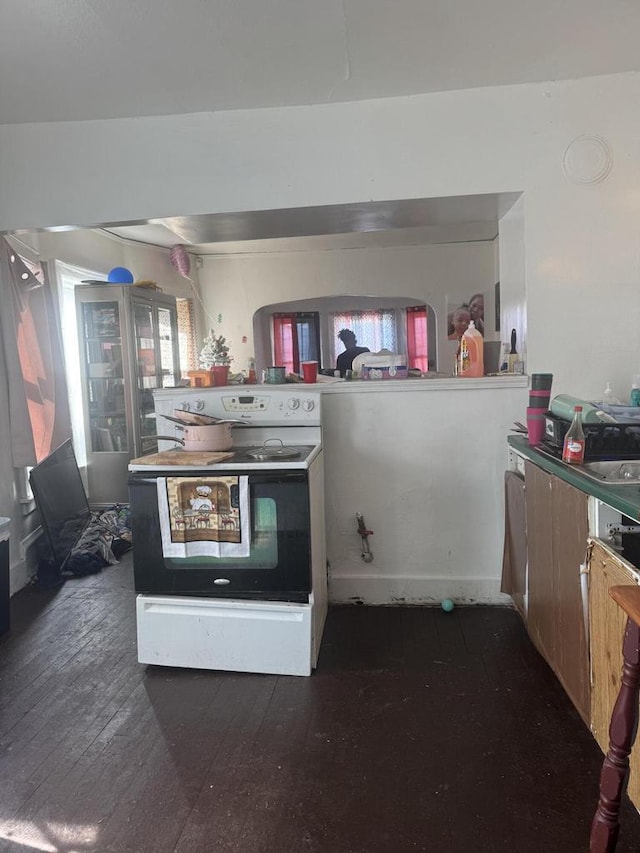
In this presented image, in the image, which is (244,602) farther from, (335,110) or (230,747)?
(335,110)

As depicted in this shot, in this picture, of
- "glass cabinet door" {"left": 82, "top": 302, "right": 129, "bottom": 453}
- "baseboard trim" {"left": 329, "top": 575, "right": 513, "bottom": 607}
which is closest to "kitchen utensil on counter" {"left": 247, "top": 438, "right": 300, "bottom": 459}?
"baseboard trim" {"left": 329, "top": 575, "right": 513, "bottom": 607}

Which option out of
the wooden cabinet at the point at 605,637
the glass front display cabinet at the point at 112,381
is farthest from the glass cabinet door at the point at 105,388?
the wooden cabinet at the point at 605,637

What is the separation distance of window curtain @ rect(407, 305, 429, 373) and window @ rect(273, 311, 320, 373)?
1100mm

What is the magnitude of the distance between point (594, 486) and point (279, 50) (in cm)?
189

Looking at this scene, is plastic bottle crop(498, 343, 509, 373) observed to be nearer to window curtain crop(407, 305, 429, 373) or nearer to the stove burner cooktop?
the stove burner cooktop

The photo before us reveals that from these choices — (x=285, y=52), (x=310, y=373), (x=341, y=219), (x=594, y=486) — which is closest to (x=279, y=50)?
(x=285, y=52)

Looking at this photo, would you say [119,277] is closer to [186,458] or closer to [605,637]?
[186,458]

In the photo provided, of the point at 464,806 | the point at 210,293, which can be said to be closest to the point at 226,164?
the point at 464,806

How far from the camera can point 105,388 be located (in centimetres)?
468

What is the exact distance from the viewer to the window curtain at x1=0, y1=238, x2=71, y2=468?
Answer: 10.1 ft

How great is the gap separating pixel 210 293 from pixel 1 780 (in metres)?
5.17

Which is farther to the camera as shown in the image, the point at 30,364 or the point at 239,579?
the point at 30,364

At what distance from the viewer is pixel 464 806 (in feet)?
4.92

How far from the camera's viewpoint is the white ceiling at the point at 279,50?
6.12 feet
